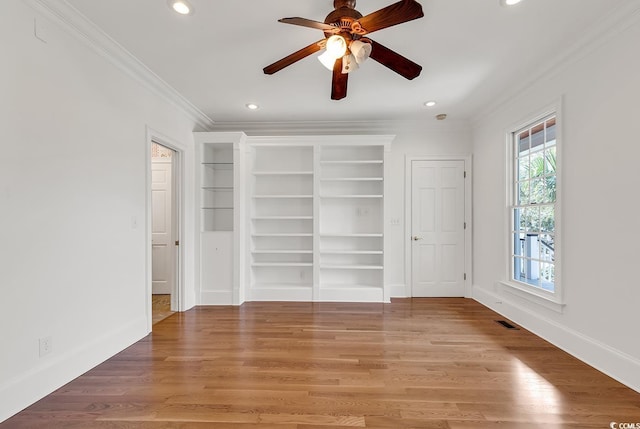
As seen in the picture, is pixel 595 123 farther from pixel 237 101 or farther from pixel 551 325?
pixel 237 101

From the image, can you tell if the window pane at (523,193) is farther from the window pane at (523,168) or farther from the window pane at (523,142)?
the window pane at (523,142)

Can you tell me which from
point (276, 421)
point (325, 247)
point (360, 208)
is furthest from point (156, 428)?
point (360, 208)

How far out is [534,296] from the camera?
3.09m

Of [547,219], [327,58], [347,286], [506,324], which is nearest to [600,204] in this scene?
[547,219]

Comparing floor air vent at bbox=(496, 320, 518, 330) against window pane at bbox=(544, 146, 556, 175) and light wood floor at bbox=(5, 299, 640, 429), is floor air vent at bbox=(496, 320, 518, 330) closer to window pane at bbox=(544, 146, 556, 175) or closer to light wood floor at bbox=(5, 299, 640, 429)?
light wood floor at bbox=(5, 299, 640, 429)

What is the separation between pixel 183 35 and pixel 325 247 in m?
3.20

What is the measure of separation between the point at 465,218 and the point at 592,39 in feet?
8.59

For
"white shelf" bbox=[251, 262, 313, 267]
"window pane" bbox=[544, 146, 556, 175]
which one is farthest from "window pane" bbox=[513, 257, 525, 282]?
"white shelf" bbox=[251, 262, 313, 267]

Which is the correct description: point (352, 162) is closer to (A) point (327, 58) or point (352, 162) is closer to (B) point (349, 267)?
(B) point (349, 267)

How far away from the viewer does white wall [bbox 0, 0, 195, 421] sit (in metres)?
1.82

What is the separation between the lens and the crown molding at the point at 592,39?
2.07 m

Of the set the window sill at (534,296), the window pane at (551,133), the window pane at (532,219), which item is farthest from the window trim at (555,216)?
the window pane at (532,219)

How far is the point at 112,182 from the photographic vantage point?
2.62 m

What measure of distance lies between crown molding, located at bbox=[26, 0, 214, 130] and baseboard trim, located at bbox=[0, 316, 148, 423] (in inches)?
93.6
